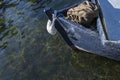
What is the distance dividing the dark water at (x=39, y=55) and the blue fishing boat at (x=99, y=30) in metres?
0.64

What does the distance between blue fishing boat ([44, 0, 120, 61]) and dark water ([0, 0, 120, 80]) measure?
2.09 ft

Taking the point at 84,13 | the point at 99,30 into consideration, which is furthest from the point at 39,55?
the point at 99,30

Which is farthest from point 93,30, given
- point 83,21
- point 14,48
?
point 14,48

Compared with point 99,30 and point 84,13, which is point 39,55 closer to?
point 84,13

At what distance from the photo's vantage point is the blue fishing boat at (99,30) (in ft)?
29.9

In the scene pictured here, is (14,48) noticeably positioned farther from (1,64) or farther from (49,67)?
(49,67)

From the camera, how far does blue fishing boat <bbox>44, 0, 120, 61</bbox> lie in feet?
29.9

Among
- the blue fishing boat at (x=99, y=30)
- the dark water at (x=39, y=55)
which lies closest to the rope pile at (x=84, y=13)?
the blue fishing boat at (x=99, y=30)

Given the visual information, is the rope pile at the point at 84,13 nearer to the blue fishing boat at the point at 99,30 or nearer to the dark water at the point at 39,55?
the blue fishing boat at the point at 99,30

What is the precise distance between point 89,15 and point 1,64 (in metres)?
5.28

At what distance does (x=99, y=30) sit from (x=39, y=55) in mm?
3910

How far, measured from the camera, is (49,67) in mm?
11281

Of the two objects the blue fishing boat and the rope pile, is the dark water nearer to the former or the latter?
the blue fishing boat

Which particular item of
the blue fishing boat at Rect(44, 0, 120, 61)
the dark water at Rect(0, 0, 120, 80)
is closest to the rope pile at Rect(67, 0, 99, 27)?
the blue fishing boat at Rect(44, 0, 120, 61)
